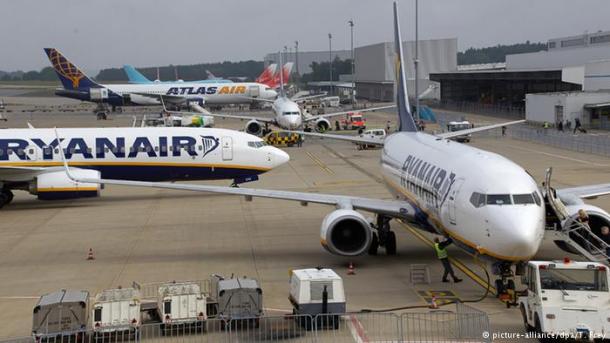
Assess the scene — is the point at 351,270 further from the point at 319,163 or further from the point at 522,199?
the point at 319,163

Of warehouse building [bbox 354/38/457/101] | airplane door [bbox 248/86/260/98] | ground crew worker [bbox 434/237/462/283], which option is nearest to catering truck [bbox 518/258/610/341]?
ground crew worker [bbox 434/237/462/283]

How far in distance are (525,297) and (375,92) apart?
17228 cm

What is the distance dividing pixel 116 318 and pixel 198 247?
11.3m

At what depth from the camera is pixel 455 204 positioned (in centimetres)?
2162

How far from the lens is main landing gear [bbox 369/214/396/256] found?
2746 centimetres

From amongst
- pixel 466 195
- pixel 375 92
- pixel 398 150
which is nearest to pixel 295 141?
pixel 398 150

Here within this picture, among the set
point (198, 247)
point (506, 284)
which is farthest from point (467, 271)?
point (198, 247)

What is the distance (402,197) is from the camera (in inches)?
1137

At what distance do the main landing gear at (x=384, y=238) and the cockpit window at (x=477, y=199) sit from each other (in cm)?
695

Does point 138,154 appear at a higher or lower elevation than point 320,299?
higher

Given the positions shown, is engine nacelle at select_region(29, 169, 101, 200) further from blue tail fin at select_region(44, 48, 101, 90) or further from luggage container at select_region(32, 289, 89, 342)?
blue tail fin at select_region(44, 48, 101, 90)

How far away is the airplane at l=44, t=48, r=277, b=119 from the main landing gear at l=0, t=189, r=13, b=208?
259 feet

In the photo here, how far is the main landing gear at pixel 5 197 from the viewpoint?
132ft

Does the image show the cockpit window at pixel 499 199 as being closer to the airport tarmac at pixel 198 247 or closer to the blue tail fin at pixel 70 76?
the airport tarmac at pixel 198 247
